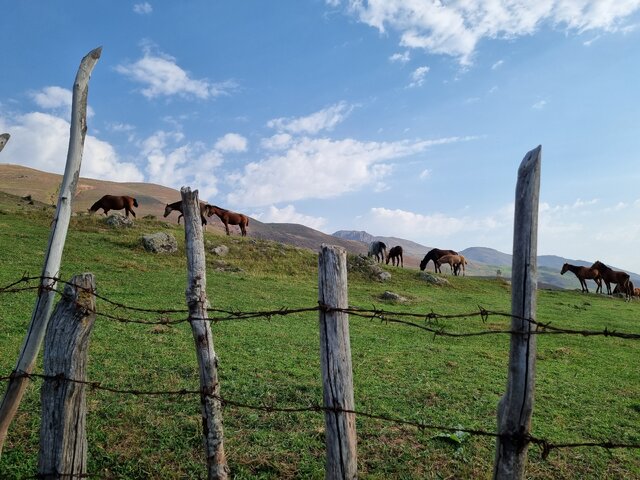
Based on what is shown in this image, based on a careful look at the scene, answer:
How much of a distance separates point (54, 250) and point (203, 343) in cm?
184

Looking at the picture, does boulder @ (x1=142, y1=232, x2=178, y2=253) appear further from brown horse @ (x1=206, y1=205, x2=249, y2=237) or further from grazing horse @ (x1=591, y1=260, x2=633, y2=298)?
grazing horse @ (x1=591, y1=260, x2=633, y2=298)

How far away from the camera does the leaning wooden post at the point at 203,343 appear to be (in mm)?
4172

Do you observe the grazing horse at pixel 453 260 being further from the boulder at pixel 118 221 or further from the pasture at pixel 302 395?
the boulder at pixel 118 221

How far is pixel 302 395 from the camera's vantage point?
24.7ft

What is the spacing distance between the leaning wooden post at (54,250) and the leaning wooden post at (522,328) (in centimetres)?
398

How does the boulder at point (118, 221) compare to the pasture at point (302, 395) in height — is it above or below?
above

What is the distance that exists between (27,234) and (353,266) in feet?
65.2

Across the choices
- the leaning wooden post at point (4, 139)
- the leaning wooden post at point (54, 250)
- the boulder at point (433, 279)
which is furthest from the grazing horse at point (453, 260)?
the leaning wooden post at point (4, 139)

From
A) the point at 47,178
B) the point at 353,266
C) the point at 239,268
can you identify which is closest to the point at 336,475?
the point at 239,268

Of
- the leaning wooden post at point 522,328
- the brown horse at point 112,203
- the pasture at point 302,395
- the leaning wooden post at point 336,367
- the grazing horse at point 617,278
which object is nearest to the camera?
the leaning wooden post at point 522,328

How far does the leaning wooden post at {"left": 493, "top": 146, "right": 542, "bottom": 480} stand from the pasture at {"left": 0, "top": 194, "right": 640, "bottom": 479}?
9.51 ft

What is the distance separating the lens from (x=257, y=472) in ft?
17.0

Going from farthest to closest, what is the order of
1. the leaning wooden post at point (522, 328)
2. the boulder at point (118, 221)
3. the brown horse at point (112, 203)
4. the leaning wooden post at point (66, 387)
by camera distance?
the brown horse at point (112, 203)
the boulder at point (118, 221)
the leaning wooden post at point (66, 387)
the leaning wooden post at point (522, 328)

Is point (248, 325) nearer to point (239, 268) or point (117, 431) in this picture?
point (117, 431)
